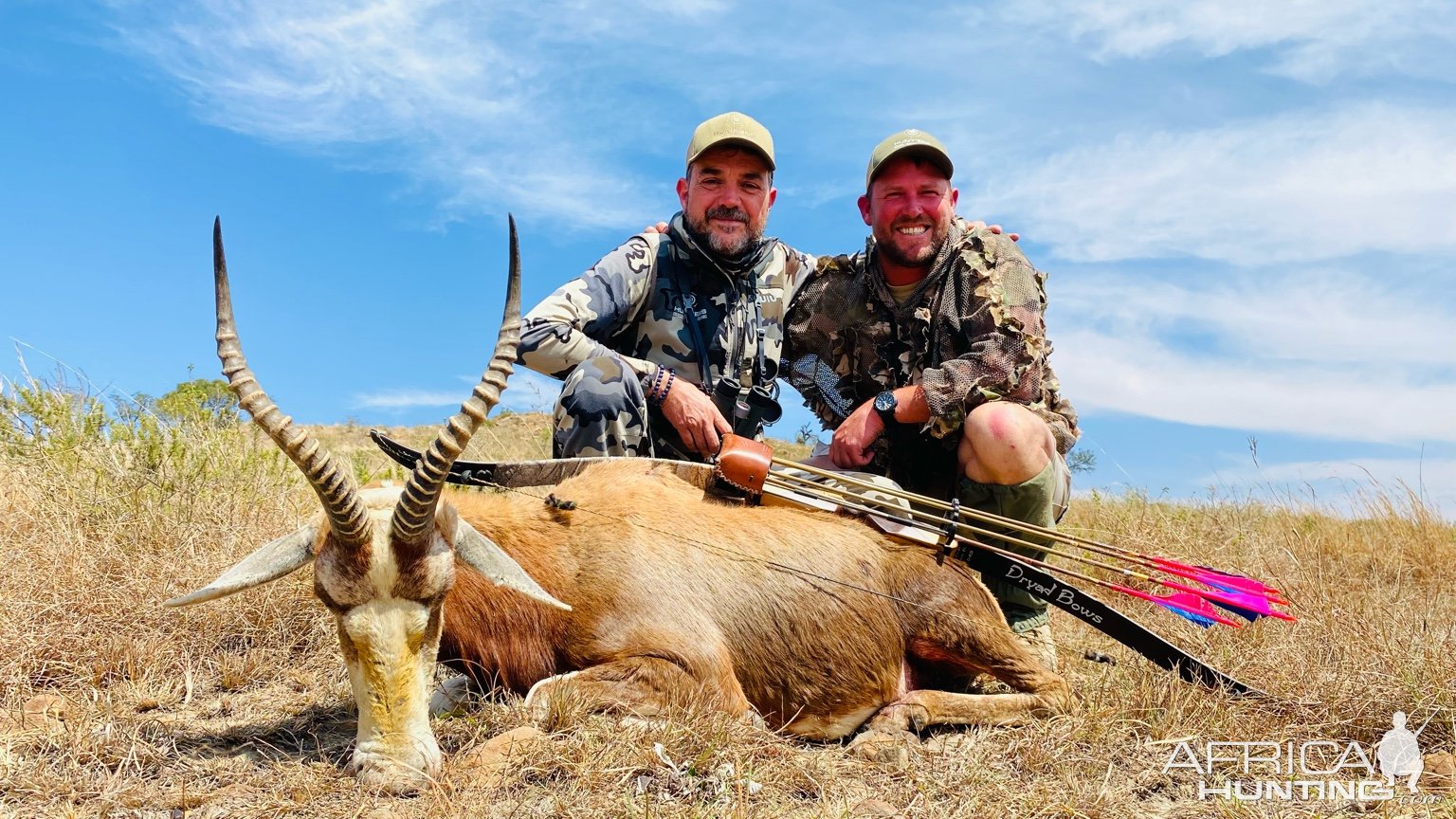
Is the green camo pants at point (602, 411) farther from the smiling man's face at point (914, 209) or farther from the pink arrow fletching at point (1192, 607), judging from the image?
the pink arrow fletching at point (1192, 607)

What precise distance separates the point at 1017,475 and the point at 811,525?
123 centimetres

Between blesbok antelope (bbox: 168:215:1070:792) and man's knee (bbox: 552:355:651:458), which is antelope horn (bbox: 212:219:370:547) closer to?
blesbok antelope (bbox: 168:215:1070:792)

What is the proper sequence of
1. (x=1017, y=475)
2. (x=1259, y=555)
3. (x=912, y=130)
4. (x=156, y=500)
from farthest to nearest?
(x=1259, y=555) → (x=156, y=500) → (x=912, y=130) → (x=1017, y=475)

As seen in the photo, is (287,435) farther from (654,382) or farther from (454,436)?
(654,382)

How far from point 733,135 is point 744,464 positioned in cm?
263

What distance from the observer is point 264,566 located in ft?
12.9

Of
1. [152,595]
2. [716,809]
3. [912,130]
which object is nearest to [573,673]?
[716,809]

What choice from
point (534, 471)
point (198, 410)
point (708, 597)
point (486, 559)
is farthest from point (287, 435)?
point (198, 410)

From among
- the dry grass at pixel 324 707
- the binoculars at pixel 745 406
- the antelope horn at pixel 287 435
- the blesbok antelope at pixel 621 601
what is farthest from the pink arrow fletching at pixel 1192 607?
the antelope horn at pixel 287 435

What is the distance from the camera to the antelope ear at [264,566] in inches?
150

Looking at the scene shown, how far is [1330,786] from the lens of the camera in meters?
4.07

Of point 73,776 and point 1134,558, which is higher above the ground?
point 1134,558

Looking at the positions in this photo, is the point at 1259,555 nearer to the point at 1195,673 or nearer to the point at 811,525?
the point at 1195,673

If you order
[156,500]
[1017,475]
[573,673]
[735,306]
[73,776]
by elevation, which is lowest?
[73,776]
